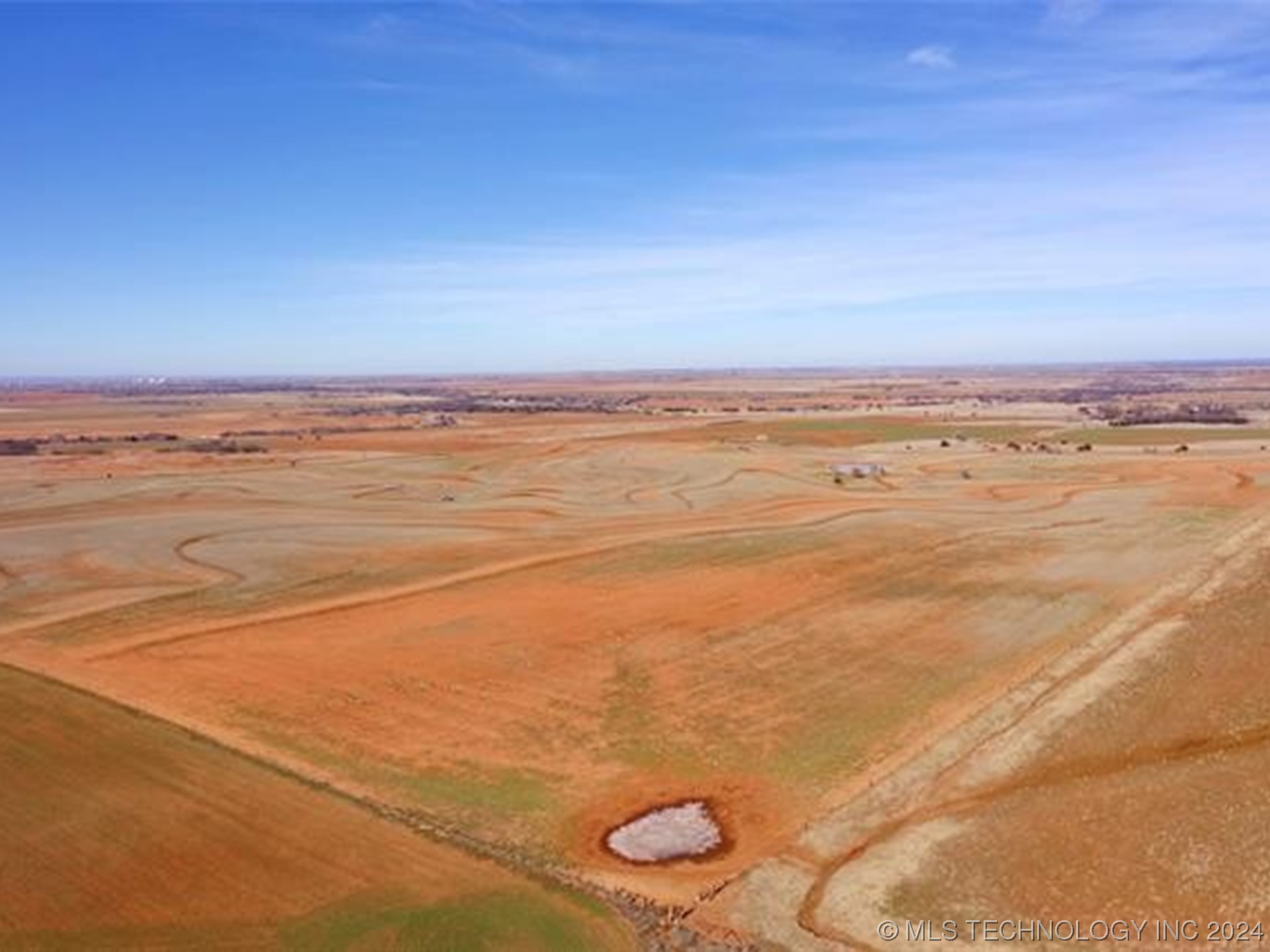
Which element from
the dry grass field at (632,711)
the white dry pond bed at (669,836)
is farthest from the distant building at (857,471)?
the white dry pond bed at (669,836)

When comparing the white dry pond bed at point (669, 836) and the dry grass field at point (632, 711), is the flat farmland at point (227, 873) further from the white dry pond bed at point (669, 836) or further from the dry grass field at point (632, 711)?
the white dry pond bed at point (669, 836)

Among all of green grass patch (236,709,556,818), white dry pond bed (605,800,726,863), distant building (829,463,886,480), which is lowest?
white dry pond bed (605,800,726,863)

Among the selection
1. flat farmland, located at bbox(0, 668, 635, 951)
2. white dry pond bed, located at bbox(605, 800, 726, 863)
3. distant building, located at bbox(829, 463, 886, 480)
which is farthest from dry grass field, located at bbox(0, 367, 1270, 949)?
distant building, located at bbox(829, 463, 886, 480)

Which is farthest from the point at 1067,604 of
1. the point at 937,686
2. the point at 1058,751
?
the point at 1058,751

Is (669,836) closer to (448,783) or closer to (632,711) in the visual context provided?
(448,783)

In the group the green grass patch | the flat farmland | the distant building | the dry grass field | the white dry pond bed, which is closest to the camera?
the flat farmland

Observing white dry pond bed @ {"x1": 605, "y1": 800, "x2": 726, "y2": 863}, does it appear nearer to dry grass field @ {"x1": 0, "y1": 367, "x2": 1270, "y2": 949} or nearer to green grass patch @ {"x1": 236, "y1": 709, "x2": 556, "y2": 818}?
dry grass field @ {"x1": 0, "y1": 367, "x2": 1270, "y2": 949}
